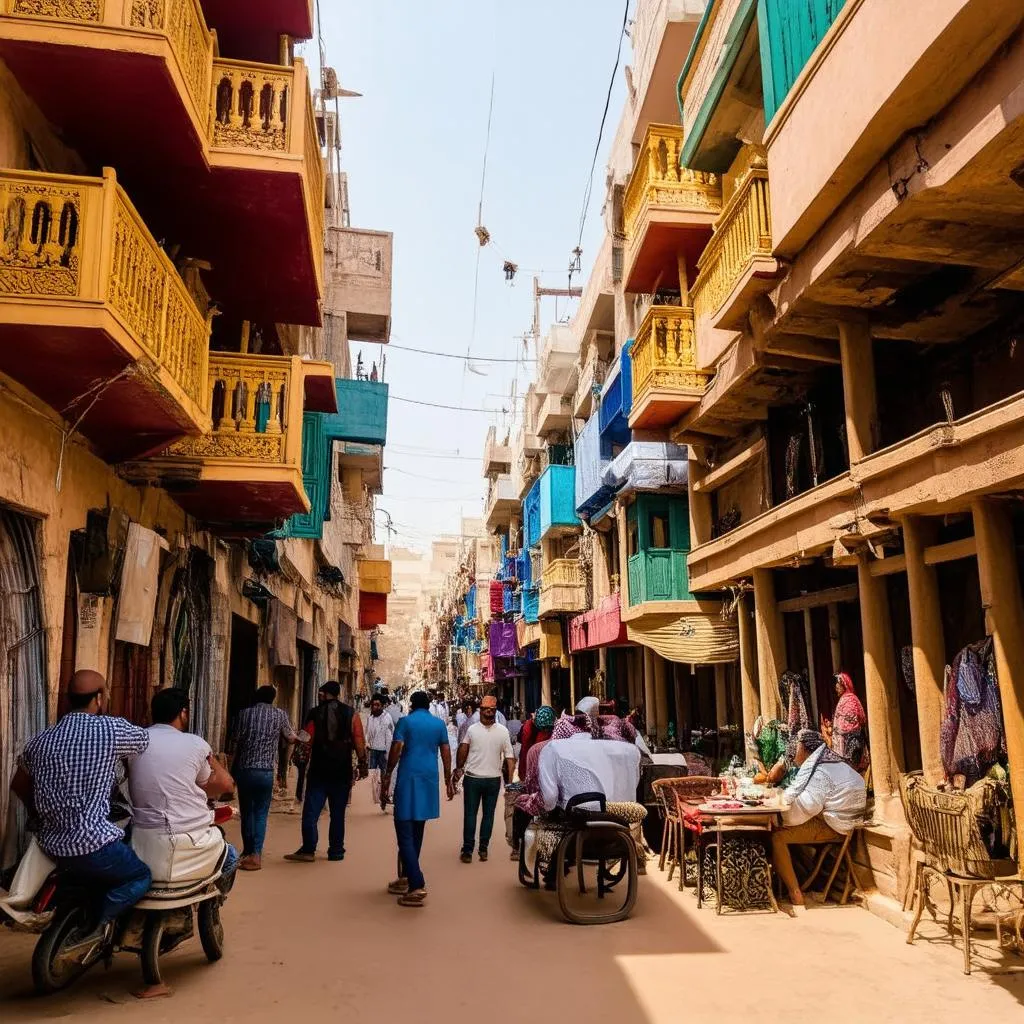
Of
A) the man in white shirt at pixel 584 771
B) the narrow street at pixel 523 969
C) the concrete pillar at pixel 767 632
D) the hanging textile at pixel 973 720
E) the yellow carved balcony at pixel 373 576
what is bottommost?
the narrow street at pixel 523 969

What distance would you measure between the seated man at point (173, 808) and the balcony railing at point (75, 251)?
2.78 metres

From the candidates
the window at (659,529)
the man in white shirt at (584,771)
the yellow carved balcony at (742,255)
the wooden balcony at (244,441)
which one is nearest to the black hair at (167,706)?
the man in white shirt at (584,771)

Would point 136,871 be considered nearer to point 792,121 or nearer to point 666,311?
point 792,121

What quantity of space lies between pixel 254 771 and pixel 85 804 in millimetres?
4236

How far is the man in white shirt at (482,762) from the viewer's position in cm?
Result: 935

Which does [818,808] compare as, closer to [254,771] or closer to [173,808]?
[173,808]

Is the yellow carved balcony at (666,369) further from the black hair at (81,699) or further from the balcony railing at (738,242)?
the black hair at (81,699)

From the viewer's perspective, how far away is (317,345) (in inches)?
807

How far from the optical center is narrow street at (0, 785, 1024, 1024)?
4727mm

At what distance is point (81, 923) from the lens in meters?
4.64

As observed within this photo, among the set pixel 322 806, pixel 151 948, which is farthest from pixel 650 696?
pixel 151 948

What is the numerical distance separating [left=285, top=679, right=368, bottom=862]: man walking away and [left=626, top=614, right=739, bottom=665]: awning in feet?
21.8

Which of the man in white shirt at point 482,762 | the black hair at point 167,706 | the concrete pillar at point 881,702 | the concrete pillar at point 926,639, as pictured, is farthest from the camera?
the man in white shirt at point 482,762

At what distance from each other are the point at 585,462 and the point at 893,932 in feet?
48.5
